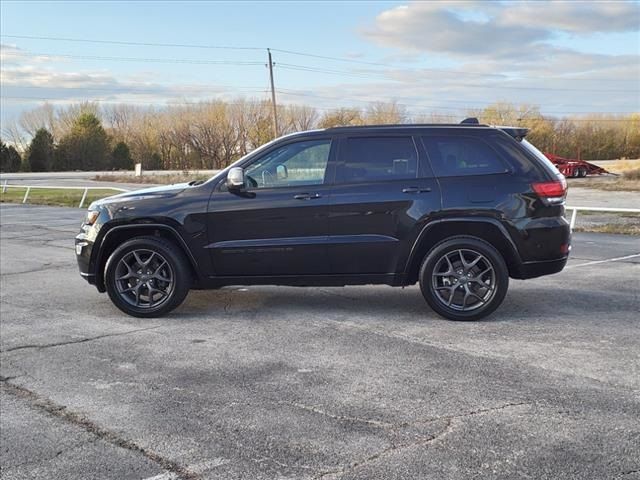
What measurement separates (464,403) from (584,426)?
722 millimetres

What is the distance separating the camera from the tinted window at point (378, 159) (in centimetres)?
624

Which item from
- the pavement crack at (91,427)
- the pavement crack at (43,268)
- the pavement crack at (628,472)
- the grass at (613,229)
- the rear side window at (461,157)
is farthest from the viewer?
the grass at (613,229)

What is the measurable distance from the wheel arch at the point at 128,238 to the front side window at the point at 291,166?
93 cm

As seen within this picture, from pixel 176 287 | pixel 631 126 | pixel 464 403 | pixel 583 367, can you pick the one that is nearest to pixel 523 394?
pixel 464 403

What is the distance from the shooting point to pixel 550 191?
6078 mm

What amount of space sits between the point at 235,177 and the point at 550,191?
3055mm

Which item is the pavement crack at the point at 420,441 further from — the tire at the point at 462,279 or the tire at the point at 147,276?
the tire at the point at 147,276

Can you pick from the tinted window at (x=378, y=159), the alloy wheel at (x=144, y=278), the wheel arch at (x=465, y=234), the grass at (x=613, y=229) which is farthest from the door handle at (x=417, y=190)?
the grass at (x=613, y=229)

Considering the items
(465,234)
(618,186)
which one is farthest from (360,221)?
(618,186)

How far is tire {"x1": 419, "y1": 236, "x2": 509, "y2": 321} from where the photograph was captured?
6.08 metres

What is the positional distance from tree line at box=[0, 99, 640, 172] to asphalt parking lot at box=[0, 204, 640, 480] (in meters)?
60.5

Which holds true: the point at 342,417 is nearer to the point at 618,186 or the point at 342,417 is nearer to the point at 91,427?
the point at 91,427

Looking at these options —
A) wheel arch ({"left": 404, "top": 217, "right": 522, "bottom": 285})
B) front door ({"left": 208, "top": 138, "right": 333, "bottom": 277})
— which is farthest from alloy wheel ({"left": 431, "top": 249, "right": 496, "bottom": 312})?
front door ({"left": 208, "top": 138, "right": 333, "bottom": 277})

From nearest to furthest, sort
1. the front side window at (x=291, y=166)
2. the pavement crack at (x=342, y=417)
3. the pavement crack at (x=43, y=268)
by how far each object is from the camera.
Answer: the pavement crack at (x=342, y=417) < the front side window at (x=291, y=166) < the pavement crack at (x=43, y=268)
